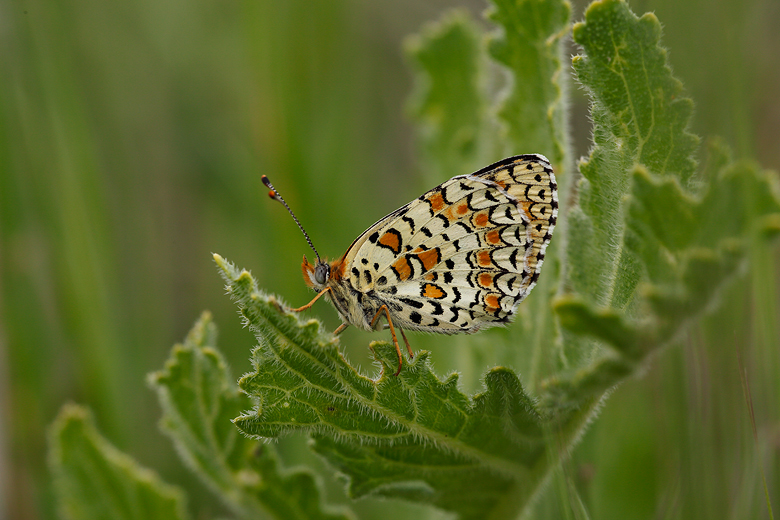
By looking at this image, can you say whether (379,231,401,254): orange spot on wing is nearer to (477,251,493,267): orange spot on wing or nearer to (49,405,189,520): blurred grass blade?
(477,251,493,267): orange spot on wing

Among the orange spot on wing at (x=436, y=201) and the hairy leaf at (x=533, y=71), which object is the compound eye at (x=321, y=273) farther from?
the hairy leaf at (x=533, y=71)

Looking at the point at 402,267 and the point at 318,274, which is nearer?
the point at 402,267

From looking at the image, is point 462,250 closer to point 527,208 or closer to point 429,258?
point 429,258

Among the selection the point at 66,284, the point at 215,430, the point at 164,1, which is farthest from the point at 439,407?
the point at 164,1

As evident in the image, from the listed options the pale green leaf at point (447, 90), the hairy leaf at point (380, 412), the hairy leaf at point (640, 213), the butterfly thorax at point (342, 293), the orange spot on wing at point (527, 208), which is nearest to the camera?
the hairy leaf at point (640, 213)

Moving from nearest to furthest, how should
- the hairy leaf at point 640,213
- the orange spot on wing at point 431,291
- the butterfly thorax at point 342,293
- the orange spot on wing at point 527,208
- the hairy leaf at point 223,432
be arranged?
the hairy leaf at point 640,213 → the hairy leaf at point 223,432 → the orange spot on wing at point 527,208 → the orange spot on wing at point 431,291 → the butterfly thorax at point 342,293

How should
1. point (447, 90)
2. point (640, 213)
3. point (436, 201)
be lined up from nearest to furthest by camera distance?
point (640, 213)
point (436, 201)
point (447, 90)

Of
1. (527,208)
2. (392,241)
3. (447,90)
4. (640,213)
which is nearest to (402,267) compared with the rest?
(392,241)

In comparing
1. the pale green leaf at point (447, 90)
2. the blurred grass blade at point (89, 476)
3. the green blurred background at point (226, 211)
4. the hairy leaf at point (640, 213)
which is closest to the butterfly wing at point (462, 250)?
the hairy leaf at point (640, 213)

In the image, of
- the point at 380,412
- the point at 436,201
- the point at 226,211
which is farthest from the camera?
the point at 226,211
